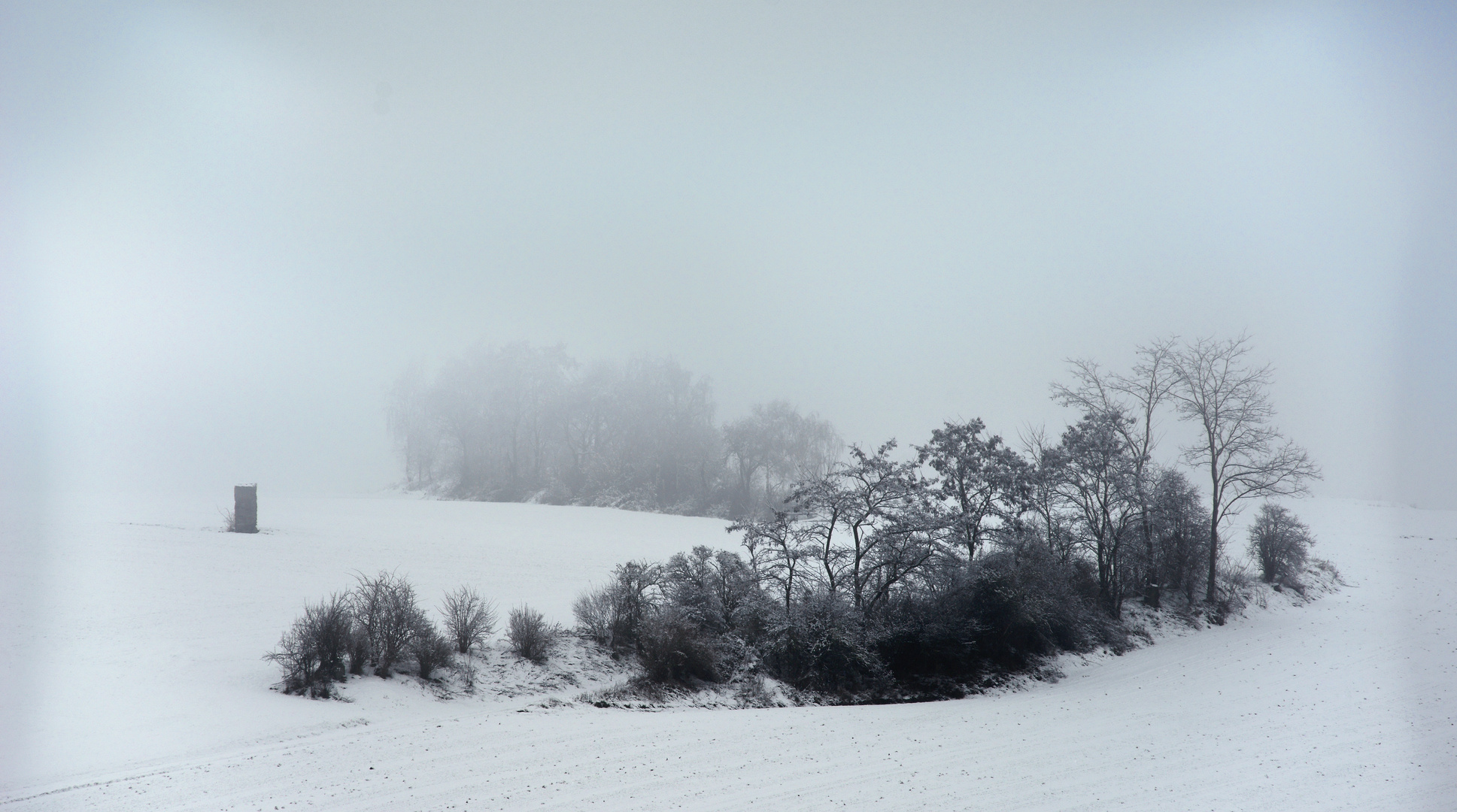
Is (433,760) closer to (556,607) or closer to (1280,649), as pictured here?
(556,607)

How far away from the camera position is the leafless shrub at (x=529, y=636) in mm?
14648

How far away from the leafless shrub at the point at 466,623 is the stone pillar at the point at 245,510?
14.3m

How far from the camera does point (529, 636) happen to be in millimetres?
14758

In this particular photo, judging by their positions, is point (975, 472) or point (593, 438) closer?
point (975, 472)

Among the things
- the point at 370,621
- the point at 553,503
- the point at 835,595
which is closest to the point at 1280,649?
the point at 835,595

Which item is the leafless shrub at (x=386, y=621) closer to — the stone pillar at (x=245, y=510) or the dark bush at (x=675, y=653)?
the dark bush at (x=675, y=653)

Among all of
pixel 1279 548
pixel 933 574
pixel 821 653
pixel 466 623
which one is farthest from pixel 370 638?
pixel 1279 548

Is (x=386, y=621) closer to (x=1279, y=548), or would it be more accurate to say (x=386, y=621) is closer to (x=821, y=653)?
(x=821, y=653)

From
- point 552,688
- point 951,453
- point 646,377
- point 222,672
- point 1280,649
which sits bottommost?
point 1280,649

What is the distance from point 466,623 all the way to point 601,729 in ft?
15.1

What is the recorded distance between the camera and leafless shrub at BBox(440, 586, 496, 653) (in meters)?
14.4

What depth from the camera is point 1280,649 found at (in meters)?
19.1

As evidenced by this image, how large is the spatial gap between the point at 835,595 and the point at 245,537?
19.2 meters

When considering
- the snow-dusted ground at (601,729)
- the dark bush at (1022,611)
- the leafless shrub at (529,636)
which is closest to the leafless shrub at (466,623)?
the leafless shrub at (529,636)
